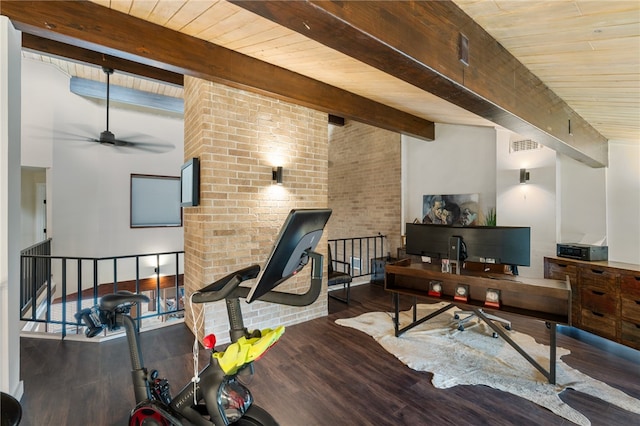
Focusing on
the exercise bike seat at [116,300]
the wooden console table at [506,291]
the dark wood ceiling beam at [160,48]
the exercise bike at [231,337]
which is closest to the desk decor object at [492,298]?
the wooden console table at [506,291]

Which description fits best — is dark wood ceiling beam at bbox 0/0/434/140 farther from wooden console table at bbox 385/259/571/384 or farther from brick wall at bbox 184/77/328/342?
wooden console table at bbox 385/259/571/384

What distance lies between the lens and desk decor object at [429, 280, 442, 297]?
291 centimetres

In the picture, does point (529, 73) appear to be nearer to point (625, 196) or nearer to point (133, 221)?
point (625, 196)

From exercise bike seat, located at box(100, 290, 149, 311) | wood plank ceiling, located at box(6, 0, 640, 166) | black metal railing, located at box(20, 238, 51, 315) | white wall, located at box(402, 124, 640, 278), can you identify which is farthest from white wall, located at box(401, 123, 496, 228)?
black metal railing, located at box(20, 238, 51, 315)

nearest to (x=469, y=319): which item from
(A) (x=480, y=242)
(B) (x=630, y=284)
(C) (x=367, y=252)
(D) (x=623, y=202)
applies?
(A) (x=480, y=242)

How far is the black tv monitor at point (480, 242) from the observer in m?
2.62

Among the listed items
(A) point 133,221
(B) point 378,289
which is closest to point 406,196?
(B) point 378,289

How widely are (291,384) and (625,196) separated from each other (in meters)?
4.69

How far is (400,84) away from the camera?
3014 millimetres

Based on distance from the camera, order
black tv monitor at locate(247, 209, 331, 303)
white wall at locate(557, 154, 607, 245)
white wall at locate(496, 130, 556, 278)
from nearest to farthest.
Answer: black tv monitor at locate(247, 209, 331, 303)
white wall at locate(557, 154, 607, 245)
white wall at locate(496, 130, 556, 278)

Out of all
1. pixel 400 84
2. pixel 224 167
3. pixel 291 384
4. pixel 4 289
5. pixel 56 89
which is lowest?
pixel 291 384

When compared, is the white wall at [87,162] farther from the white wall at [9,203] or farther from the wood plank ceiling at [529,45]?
the wood plank ceiling at [529,45]

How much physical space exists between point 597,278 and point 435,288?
193 centimetres

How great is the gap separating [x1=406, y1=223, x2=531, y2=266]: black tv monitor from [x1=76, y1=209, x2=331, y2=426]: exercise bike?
2225 mm
